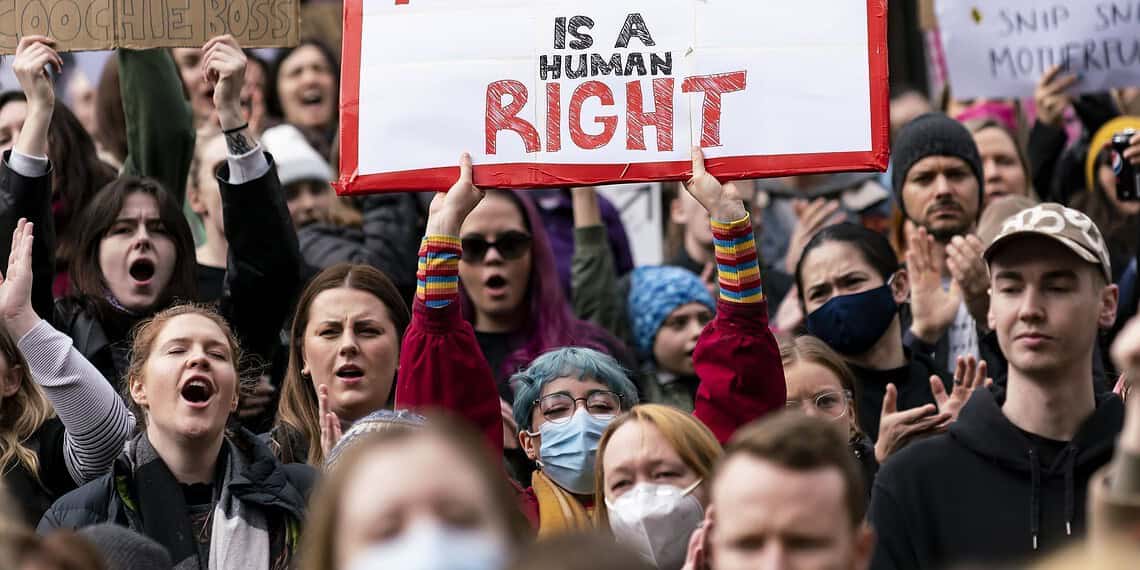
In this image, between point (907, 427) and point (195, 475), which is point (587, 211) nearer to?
point (907, 427)

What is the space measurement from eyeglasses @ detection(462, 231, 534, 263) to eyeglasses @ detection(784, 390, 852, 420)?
162cm

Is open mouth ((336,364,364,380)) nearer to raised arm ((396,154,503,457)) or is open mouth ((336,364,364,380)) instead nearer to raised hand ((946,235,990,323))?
raised arm ((396,154,503,457))

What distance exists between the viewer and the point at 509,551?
346cm

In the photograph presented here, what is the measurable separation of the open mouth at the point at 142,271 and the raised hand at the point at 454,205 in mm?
1411

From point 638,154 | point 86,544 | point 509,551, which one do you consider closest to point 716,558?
point 509,551

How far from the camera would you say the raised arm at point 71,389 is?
20.3 ft

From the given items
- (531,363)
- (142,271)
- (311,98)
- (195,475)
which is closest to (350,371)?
(531,363)

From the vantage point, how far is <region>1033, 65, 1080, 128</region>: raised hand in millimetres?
8797

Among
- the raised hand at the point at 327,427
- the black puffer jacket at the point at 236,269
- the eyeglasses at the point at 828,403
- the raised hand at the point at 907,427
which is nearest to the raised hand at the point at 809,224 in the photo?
the eyeglasses at the point at 828,403

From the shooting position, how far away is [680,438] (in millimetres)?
5410

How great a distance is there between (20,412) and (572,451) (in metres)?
1.77

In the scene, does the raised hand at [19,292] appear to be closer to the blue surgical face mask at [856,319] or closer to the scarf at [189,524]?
the scarf at [189,524]

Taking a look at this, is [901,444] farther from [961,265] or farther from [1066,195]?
[1066,195]

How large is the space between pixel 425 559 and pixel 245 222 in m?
3.83
